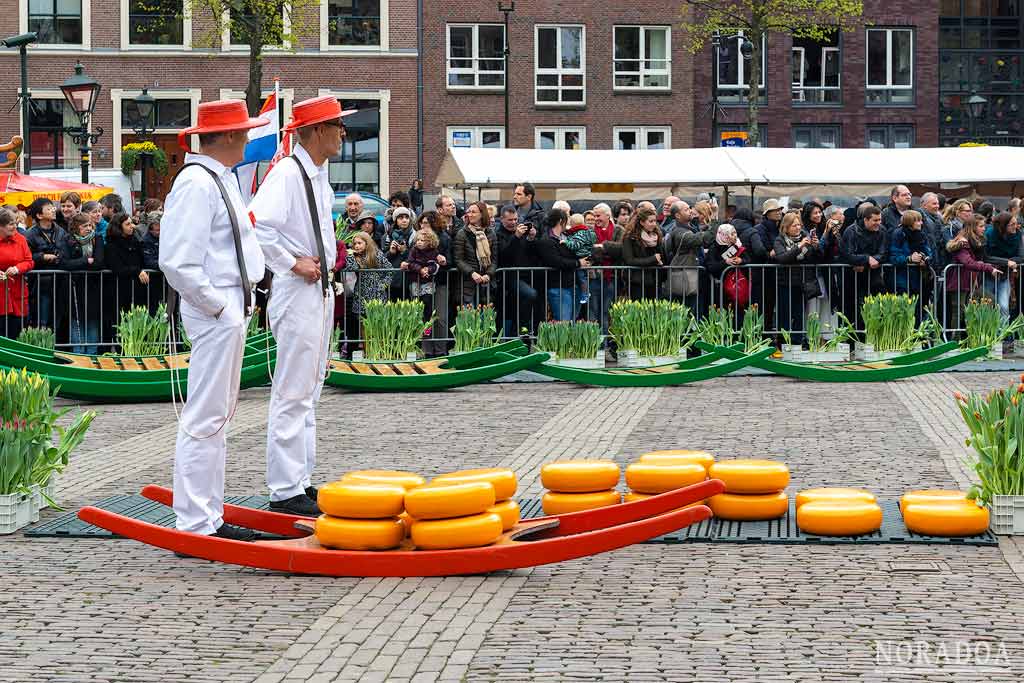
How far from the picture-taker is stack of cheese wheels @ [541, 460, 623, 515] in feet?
28.1

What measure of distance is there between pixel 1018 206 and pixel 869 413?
7122 millimetres

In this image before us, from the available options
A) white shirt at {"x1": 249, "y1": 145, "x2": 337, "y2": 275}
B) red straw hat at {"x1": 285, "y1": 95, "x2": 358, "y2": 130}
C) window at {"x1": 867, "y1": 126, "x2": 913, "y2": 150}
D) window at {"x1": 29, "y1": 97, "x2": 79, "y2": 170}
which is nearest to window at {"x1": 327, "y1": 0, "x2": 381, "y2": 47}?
window at {"x1": 29, "y1": 97, "x2": 79, "y2": 170}

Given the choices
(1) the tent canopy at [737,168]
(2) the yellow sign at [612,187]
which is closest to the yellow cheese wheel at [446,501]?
(1) the tent canopy at [737,168]

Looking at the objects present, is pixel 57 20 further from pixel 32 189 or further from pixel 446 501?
pixel 446 501

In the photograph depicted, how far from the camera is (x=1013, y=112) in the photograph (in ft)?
200

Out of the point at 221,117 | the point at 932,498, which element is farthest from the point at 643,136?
the point at 221,117

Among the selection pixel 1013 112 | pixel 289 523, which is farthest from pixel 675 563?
pixel 1013 112

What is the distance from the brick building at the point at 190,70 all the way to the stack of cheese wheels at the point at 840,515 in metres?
43.9

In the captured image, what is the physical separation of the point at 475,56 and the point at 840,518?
4716cm

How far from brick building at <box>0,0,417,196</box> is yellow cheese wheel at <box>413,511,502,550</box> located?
44394 mm

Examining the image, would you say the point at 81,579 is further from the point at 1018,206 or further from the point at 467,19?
the point at 467,19

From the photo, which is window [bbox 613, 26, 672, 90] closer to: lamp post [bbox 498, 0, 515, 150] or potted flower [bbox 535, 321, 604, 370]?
lamp post [bbox 498, 0, 515, 150]

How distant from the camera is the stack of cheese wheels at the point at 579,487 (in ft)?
28.1

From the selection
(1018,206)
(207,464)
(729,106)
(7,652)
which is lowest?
(7,652)
